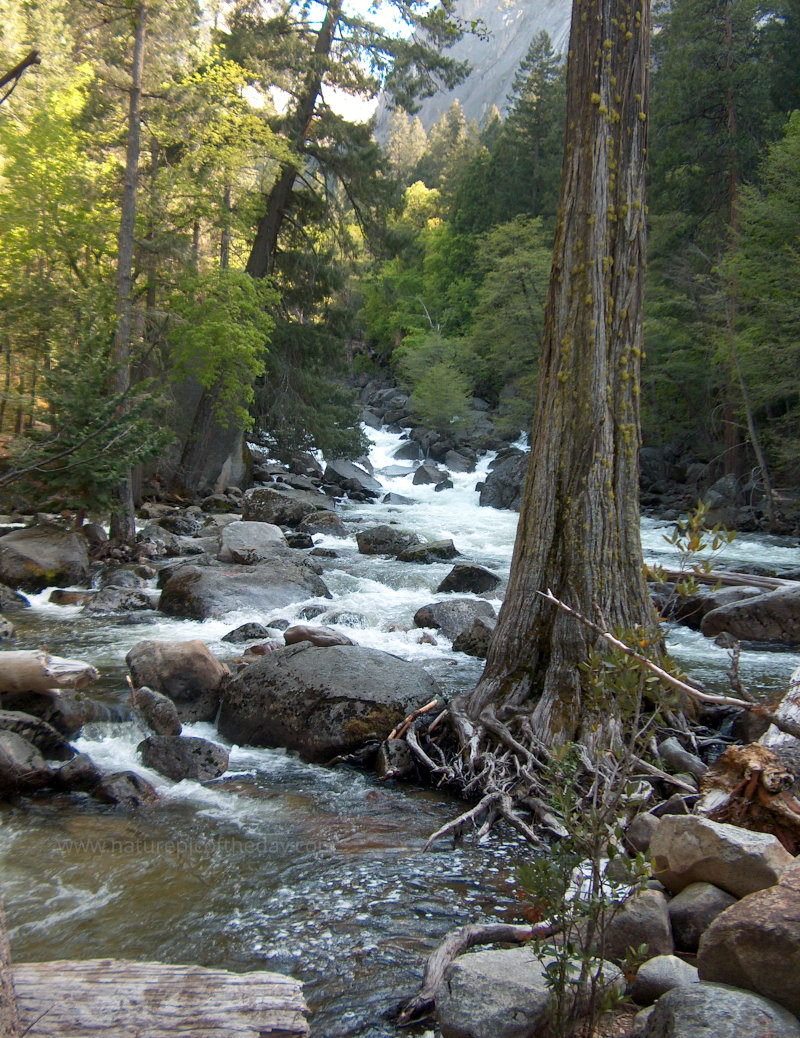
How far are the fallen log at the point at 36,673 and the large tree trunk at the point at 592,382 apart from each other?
330 cm

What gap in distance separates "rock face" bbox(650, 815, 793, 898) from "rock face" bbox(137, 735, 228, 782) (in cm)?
345

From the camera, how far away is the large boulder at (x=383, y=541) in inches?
612

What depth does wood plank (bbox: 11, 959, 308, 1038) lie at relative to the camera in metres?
2.55

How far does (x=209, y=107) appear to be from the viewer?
50.4ft

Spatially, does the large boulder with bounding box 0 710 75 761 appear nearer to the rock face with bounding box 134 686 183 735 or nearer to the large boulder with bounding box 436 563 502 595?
the rock face with bounding box 134 686 183 735

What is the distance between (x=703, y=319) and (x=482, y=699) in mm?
22975

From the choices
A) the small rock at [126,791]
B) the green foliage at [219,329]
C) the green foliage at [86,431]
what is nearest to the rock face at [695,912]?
the small rock at [126,791]

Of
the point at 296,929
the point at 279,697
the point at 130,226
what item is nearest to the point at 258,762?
the point at 279,697

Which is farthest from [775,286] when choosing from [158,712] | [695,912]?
[695,912]

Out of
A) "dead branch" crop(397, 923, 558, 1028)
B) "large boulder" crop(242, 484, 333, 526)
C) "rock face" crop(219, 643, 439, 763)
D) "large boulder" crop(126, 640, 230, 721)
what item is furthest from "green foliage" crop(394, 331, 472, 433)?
"dead branch" crop(397, 923, 558, 1028)

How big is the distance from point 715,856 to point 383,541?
41.5ft

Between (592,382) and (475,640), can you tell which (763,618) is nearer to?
(475,640)

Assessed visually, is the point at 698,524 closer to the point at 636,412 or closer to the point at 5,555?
the point at 636,412

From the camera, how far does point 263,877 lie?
14.4 feet
